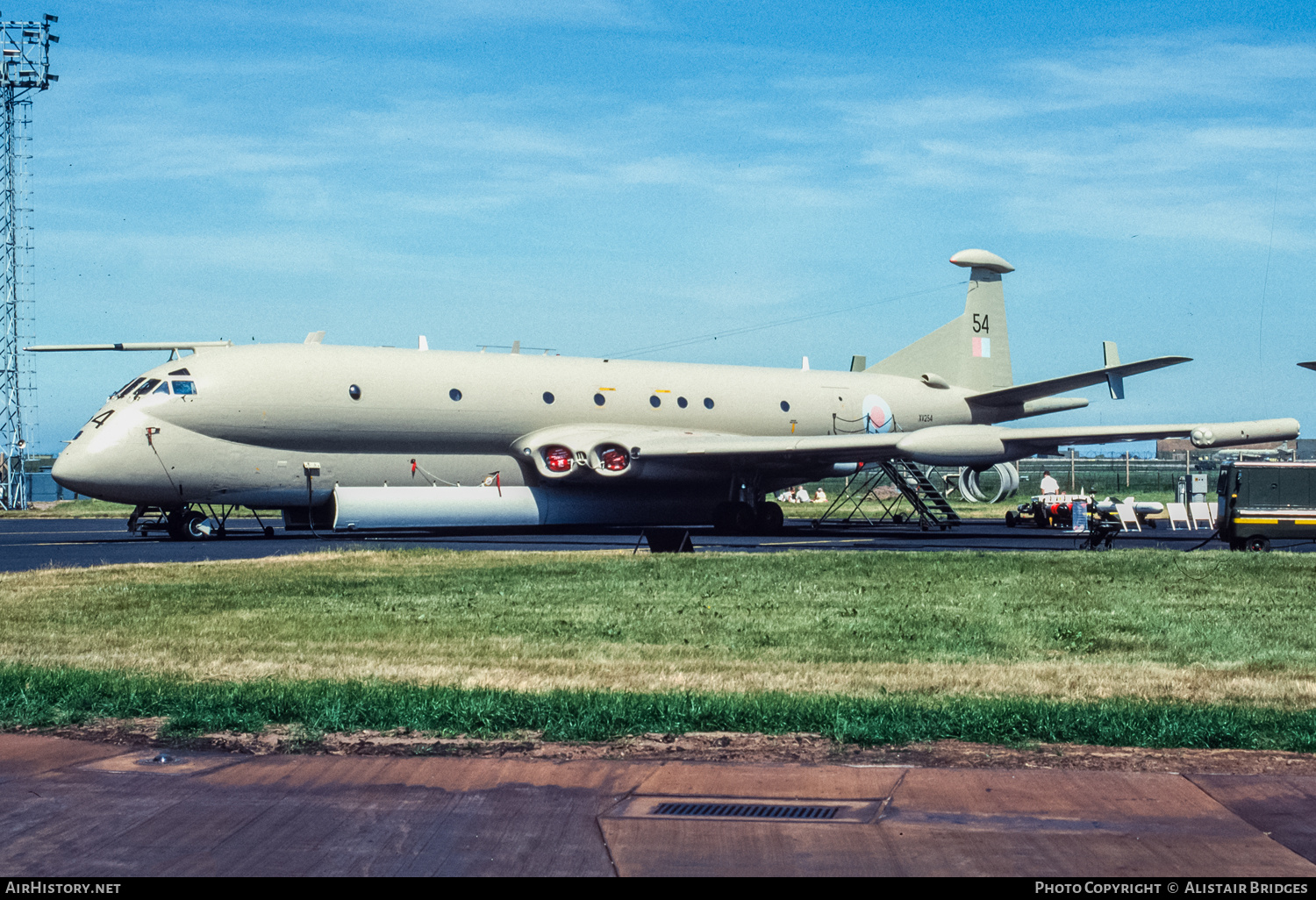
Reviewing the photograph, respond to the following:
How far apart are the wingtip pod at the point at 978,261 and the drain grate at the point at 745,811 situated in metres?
32.7

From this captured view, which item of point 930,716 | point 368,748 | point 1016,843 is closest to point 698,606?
point 930,716

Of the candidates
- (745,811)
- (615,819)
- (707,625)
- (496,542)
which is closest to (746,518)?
(496,542)

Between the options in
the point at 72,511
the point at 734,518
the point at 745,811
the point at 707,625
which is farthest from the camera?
the point at 72,511

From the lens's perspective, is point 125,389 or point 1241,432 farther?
point 1241,432

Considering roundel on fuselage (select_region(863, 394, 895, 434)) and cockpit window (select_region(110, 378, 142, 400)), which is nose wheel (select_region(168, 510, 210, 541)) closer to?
cockpit window (select_region(110, 378, 142, 400))

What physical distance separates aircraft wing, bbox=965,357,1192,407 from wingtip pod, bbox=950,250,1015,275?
4196mm

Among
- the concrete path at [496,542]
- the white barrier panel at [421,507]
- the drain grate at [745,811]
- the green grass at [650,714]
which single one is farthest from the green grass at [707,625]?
the white barrier panel at [421,507]

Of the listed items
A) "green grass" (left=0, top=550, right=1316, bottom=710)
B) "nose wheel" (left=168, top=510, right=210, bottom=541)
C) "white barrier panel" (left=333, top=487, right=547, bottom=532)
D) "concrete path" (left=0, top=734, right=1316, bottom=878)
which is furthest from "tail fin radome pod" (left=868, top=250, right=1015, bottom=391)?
"concrete path" (left=0, top=734, right=1316, bottom=878)

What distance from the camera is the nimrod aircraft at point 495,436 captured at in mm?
23859

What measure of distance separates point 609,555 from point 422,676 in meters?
11.3

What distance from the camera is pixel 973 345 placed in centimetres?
3619

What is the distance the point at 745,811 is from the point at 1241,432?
24.2 meters

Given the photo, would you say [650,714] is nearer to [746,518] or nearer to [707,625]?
[707,625]

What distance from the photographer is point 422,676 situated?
28.0 ft
